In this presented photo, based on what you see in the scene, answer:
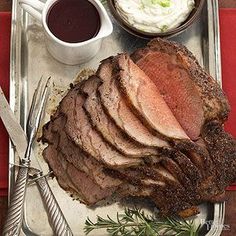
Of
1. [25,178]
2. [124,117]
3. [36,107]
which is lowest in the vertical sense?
[25,178]

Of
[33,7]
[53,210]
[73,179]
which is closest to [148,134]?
[73,179]

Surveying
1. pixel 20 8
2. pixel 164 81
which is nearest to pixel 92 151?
pixel 164 81

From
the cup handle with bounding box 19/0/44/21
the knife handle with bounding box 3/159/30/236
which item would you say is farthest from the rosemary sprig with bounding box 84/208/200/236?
the cup handle with bounding box 19/0/44/21

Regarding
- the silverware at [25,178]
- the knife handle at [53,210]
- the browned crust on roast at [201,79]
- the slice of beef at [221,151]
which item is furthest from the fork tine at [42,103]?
the slice of beef at [221,151]

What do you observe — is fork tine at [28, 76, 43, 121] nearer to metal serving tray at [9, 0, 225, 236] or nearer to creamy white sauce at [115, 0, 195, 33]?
metal serving tray at [9, 0, 225, 236]

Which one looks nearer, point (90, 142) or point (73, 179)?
point (90, 142)

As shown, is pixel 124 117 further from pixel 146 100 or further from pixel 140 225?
pixel 140 225
